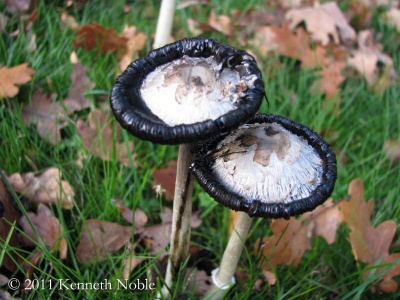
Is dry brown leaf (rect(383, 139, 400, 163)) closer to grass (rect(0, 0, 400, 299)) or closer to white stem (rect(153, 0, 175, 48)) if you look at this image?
grass (rect(0, 0, 400, 299))

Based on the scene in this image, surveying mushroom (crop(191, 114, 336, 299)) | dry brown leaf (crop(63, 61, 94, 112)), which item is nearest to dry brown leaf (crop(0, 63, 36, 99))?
dry brown leaf (crop(63, 61, 94, 112))

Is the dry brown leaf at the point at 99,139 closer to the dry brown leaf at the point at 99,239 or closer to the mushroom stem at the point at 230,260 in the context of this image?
the dry brown leaf at the point at 99,239

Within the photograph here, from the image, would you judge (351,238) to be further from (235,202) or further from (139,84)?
(139,84)

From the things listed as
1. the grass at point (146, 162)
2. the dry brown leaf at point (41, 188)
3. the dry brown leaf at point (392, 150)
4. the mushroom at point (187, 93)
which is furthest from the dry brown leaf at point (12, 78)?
the dry brown leaf at point (392, 150)

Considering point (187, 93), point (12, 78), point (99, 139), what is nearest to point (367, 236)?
point (187, 93)

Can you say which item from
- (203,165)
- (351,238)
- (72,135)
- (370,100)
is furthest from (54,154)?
(370,100)
